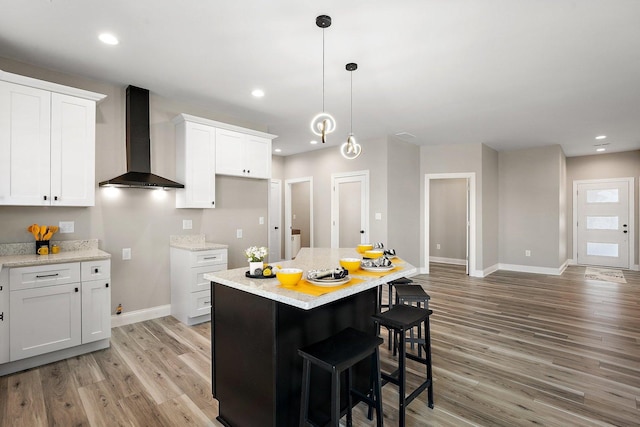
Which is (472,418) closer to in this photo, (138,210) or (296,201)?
(138,210)

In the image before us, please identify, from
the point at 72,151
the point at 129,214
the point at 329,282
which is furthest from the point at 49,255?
the point at 329,282

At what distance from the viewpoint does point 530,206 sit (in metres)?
7.12

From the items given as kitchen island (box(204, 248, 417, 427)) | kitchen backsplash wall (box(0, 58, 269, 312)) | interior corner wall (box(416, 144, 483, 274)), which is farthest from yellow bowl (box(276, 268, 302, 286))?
interior corner wall (box(416, 144, 483, 274))

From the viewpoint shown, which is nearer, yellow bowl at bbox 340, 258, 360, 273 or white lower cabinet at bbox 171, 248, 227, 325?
yellow bowl at bbox 340, 258, 360, 273

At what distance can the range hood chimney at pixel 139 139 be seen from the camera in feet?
12.0

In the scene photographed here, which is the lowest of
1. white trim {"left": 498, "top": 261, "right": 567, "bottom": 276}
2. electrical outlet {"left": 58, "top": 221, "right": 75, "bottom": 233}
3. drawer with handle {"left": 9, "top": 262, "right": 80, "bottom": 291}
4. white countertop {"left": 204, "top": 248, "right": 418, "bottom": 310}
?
white trim {"left": 498, "top": 261, "right": 567, "bottom": 276}

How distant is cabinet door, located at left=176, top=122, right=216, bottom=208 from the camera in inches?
157

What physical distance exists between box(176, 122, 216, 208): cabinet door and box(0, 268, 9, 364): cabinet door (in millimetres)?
1791

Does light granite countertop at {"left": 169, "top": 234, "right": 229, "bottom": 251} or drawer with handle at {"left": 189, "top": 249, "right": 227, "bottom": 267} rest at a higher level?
light granite countertop at {"left": 169, "top": 234, "right": 229, "bottom": 251}

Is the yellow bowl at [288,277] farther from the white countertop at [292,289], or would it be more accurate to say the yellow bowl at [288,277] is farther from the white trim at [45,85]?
the white trim at [45,85]

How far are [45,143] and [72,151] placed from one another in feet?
0.68

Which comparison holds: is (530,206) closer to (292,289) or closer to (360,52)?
(360,52)

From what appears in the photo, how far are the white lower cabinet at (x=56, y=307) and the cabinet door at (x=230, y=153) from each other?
6.01 feet

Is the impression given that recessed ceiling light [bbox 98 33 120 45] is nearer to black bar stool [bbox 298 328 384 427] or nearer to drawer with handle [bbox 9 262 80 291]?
drawer with handle [bbox 9 262 80 291]
